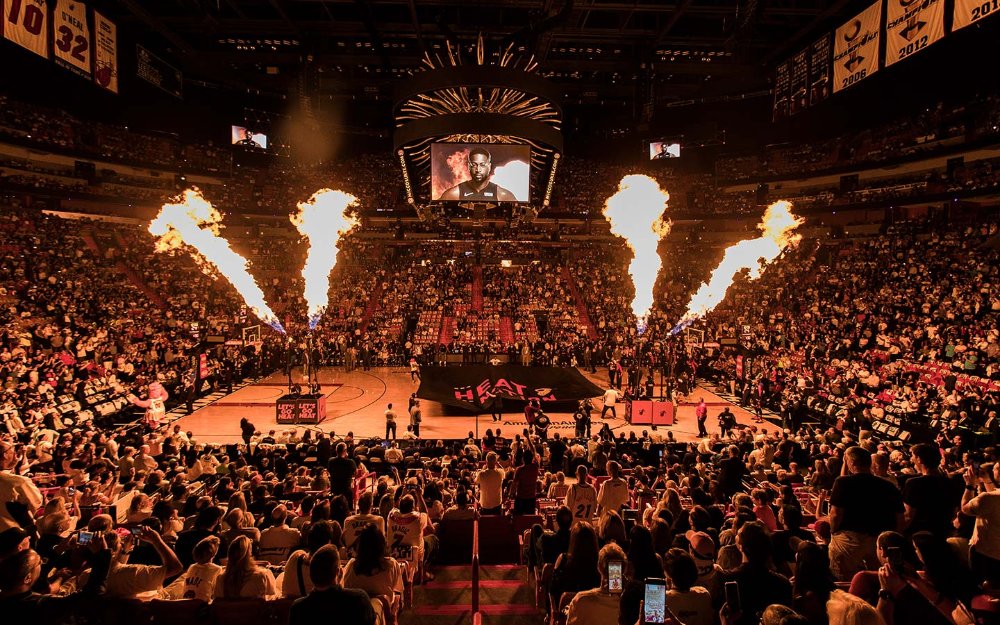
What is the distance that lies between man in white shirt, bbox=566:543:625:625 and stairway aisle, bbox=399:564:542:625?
1.91 meters

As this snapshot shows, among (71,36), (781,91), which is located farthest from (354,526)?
(781,91)

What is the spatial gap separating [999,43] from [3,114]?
45343 mm

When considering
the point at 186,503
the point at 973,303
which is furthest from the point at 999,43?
the point at 186,503

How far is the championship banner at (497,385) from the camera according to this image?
704 inches

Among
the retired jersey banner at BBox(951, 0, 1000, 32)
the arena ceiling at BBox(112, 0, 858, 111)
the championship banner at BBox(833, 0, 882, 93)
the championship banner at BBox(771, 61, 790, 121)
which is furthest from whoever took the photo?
the championship banner at BBox(771, 61, 790, 121)

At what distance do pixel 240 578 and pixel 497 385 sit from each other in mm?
14635

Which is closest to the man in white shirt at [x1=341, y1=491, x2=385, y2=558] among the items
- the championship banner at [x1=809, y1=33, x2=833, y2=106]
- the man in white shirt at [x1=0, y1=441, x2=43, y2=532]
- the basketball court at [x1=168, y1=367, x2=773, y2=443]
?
the man in white shirt at [x1=0, y1=441, x2=43, y2=532]

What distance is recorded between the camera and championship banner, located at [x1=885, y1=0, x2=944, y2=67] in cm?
1691

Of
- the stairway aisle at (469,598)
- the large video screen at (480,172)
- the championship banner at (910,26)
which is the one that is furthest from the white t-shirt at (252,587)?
the championship banner at (910,26)

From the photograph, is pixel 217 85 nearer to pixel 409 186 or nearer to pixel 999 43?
pixel 409 186

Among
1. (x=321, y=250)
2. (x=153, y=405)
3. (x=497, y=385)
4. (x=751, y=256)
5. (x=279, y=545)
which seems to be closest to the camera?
(x=279, y=545)

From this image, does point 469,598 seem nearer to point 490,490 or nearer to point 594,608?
point 490,490

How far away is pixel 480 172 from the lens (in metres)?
16.7

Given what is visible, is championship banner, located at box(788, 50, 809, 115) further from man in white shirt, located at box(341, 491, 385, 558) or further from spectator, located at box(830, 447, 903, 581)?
man in white shirt, located at box(341, 491, 385, 558)
